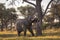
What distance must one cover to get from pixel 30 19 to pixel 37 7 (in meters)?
1.36

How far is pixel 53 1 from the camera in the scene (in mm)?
22859

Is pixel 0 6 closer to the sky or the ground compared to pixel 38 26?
closer to the sky

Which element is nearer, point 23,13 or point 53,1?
point 53,1

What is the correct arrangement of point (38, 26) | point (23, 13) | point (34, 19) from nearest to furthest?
point (34, 19) < point (38, 26) < point (23, 13)

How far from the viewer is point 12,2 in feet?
70.6

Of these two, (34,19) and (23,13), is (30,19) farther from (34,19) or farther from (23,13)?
A: (23,13)

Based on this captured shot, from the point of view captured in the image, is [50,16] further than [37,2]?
Yes

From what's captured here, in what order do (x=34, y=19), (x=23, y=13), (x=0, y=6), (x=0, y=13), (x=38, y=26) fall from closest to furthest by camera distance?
(x=34, y=19) → (x=38, y=26) → (x=0, y=13) → (x=0, y=6) → (x=23, y=13)

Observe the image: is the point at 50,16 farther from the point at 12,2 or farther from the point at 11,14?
the point at 12,2

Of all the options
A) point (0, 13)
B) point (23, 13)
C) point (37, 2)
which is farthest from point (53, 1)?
point (23, 13)

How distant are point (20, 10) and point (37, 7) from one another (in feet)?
128

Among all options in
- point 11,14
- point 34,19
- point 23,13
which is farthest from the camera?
point 23,13

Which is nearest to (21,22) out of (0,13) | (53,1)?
(53,1)

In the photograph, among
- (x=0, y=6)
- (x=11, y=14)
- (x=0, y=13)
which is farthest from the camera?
(x=11, y=14)
